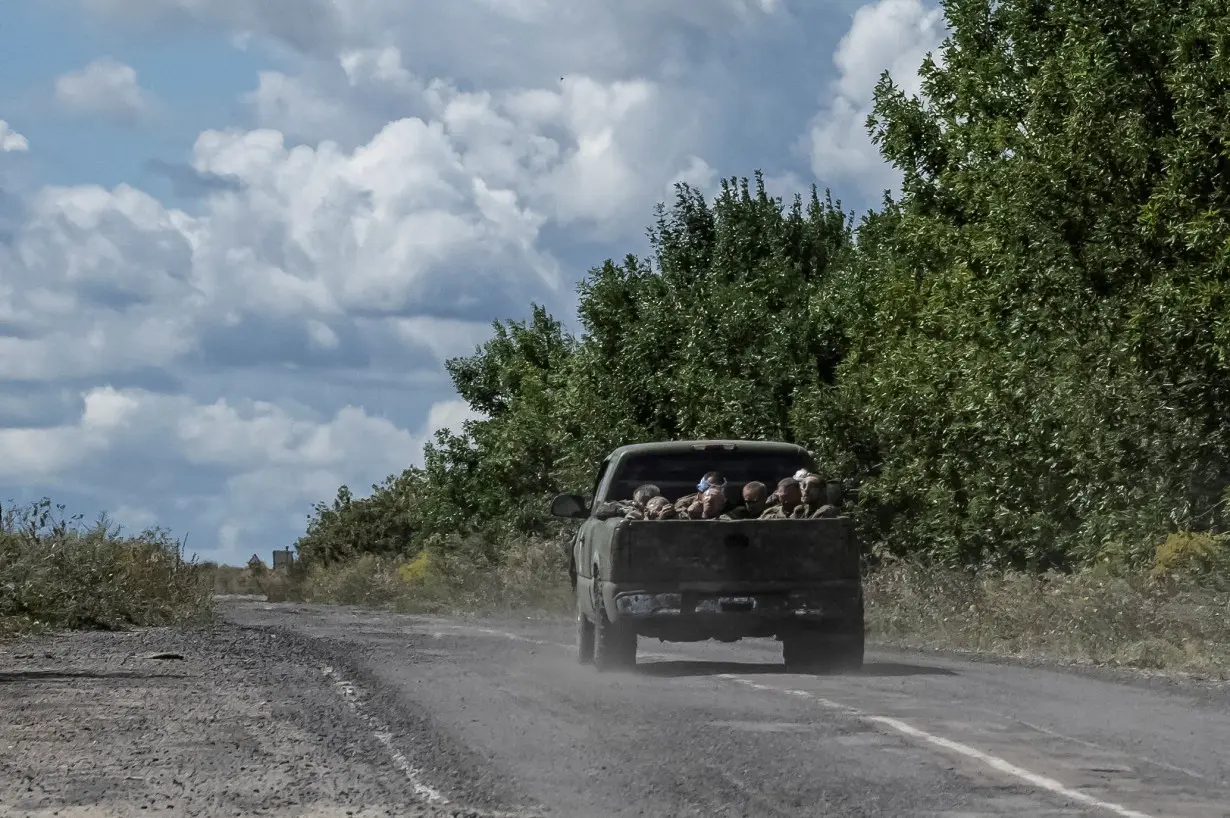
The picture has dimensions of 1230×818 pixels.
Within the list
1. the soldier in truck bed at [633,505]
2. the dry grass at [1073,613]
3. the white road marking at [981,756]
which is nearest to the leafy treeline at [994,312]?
the dry grass at [1073,613]

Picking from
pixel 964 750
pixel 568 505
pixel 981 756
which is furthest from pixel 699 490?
pixel 981 756

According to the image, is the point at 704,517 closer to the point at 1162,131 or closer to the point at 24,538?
the point at 1162,131

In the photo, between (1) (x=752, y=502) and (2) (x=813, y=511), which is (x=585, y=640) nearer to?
(1) (x=752, y=502)

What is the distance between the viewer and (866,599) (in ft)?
87.6

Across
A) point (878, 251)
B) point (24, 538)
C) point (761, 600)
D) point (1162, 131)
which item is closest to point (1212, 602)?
point (761, 600)

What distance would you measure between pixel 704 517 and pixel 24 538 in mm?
16184

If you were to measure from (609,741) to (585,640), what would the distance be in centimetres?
664

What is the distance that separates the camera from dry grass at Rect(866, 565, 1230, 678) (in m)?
17.8

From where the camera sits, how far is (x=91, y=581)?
29188mm

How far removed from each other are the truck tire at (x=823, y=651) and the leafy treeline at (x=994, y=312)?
7.02 meters

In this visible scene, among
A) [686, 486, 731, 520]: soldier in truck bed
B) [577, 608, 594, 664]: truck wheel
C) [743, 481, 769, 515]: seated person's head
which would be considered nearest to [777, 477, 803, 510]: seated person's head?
[743, 481, 769, 515]: seated person's head

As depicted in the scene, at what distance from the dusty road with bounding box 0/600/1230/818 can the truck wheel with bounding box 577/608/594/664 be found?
0.21 metres

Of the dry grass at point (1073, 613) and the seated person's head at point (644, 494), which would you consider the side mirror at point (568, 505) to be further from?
the dry grass at point (1073, 613)

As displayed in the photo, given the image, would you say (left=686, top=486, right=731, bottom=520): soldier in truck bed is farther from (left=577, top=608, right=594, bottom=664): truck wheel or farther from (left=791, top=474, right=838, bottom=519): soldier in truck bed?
(left=577, top=608, right=594, bottom=664): truck wheel
